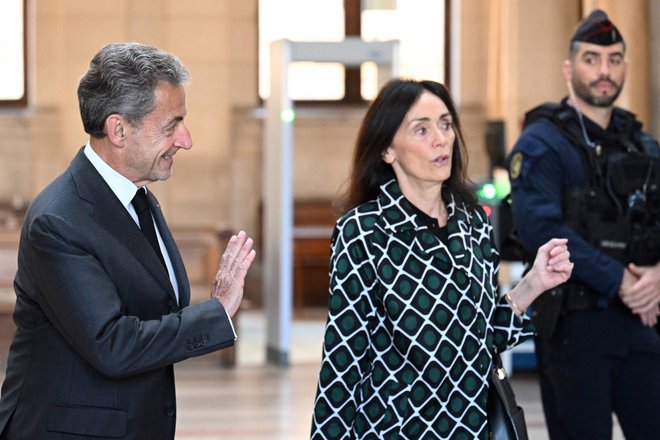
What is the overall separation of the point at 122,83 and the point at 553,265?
129cm

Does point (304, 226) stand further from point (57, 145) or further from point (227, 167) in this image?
point (57, 145)

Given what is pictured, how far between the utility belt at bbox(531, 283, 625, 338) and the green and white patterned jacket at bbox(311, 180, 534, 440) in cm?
107

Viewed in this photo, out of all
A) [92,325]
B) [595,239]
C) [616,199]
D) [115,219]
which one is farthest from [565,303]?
[92,325]

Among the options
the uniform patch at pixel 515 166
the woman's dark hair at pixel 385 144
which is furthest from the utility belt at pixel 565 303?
the woman's dark hair at pixel 385 144

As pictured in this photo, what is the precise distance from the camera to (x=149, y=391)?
9.84 ft

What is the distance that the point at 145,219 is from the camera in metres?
3.15

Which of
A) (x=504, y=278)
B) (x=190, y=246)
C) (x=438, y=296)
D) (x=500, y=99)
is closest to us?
(x=438, y=296)

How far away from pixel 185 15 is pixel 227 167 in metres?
1.96

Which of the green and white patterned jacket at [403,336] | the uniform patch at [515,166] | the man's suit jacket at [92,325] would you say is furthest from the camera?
the uniform patch at [515,166]

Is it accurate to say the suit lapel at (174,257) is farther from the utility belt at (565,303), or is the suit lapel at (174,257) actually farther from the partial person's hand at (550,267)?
the utility belt at (565,303)

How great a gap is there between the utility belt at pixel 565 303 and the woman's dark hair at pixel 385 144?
0.93 metres

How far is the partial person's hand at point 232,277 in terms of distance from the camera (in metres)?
3.09

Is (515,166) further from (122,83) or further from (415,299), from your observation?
(122,83)

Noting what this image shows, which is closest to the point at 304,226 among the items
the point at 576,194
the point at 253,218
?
the point at 253,218
